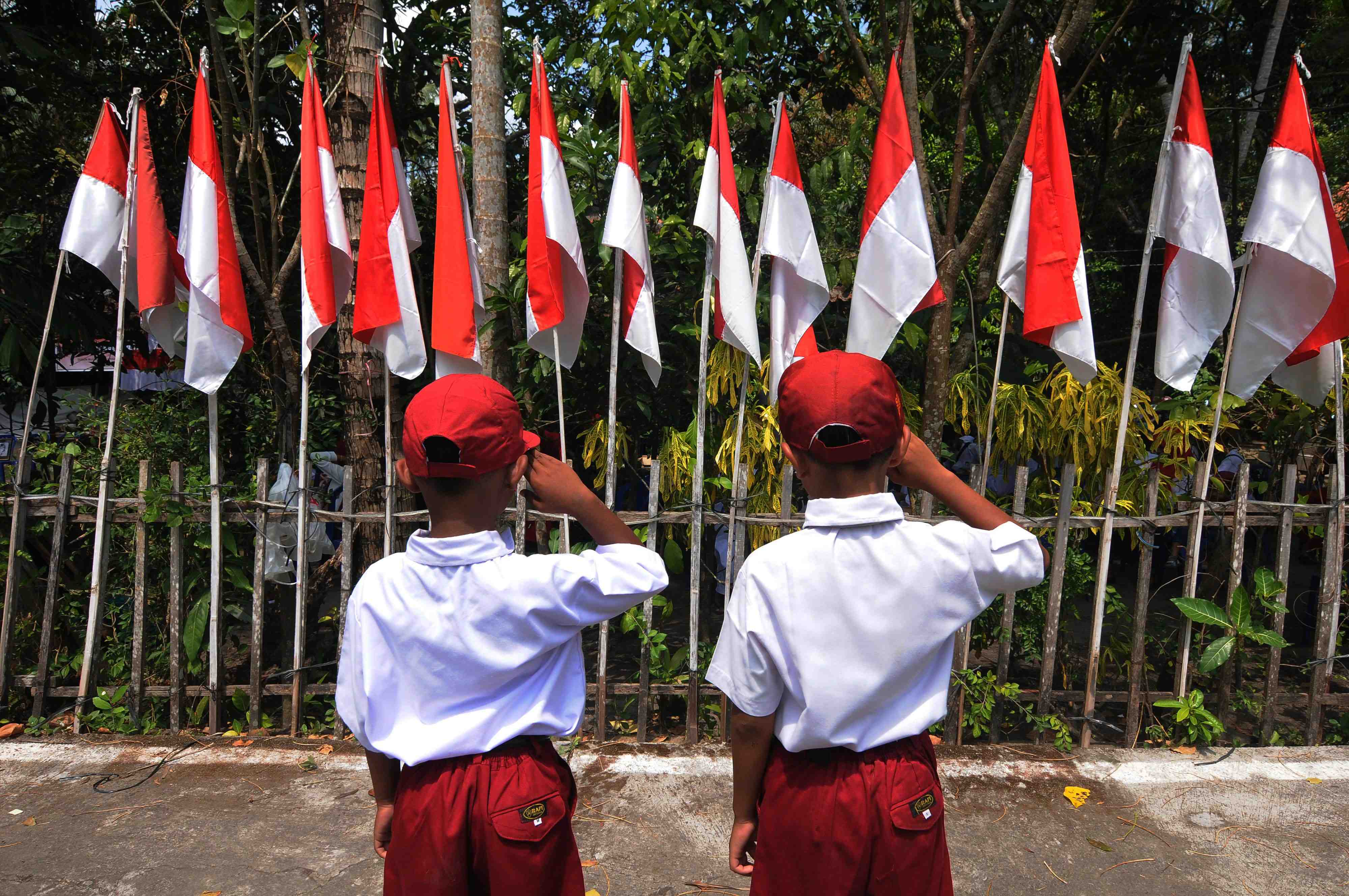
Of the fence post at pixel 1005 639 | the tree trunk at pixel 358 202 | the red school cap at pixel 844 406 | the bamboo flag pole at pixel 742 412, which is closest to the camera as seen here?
the red school cap at pixel 844 406

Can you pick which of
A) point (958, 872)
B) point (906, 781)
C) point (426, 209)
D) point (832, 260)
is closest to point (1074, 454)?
point (832, 260)

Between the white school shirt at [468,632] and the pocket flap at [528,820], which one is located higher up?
the white school shirt at [468,632]

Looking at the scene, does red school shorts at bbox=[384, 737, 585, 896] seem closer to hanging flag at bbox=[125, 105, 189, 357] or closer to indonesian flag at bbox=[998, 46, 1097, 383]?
indonesian flag at bbox=[998, 46, 1097, 383]

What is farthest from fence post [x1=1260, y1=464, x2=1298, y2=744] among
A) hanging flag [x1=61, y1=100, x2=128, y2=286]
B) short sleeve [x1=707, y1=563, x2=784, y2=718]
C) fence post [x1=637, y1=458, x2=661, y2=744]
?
hanging flag [x1=61, y1=100, x2=128, y2=286]

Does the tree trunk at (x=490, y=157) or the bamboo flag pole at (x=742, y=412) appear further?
the tree trunk at (x=490, y=157)

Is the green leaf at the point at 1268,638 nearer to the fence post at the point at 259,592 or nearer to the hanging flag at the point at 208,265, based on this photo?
the fence post at the point at 259,592

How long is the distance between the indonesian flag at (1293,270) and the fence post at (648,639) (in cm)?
255

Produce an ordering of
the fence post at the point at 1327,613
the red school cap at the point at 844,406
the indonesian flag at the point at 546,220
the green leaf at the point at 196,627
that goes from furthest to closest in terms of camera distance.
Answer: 1. the green leaf at the point at 196,627
2. the fence post at the point at 1327,613
3. the indonesian flag at the point at 546,220
4. the red school cap at the point at 844,406

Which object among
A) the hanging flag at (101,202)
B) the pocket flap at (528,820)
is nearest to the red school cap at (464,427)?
the pocket flap at (528,820)

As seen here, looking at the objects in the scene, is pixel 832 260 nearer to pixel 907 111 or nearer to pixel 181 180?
pixel 907 111

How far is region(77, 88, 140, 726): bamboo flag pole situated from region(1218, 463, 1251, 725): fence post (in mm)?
4896

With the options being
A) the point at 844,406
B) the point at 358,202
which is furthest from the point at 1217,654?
the point at 358,202

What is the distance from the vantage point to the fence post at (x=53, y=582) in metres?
4.08

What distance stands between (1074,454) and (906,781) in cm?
354
